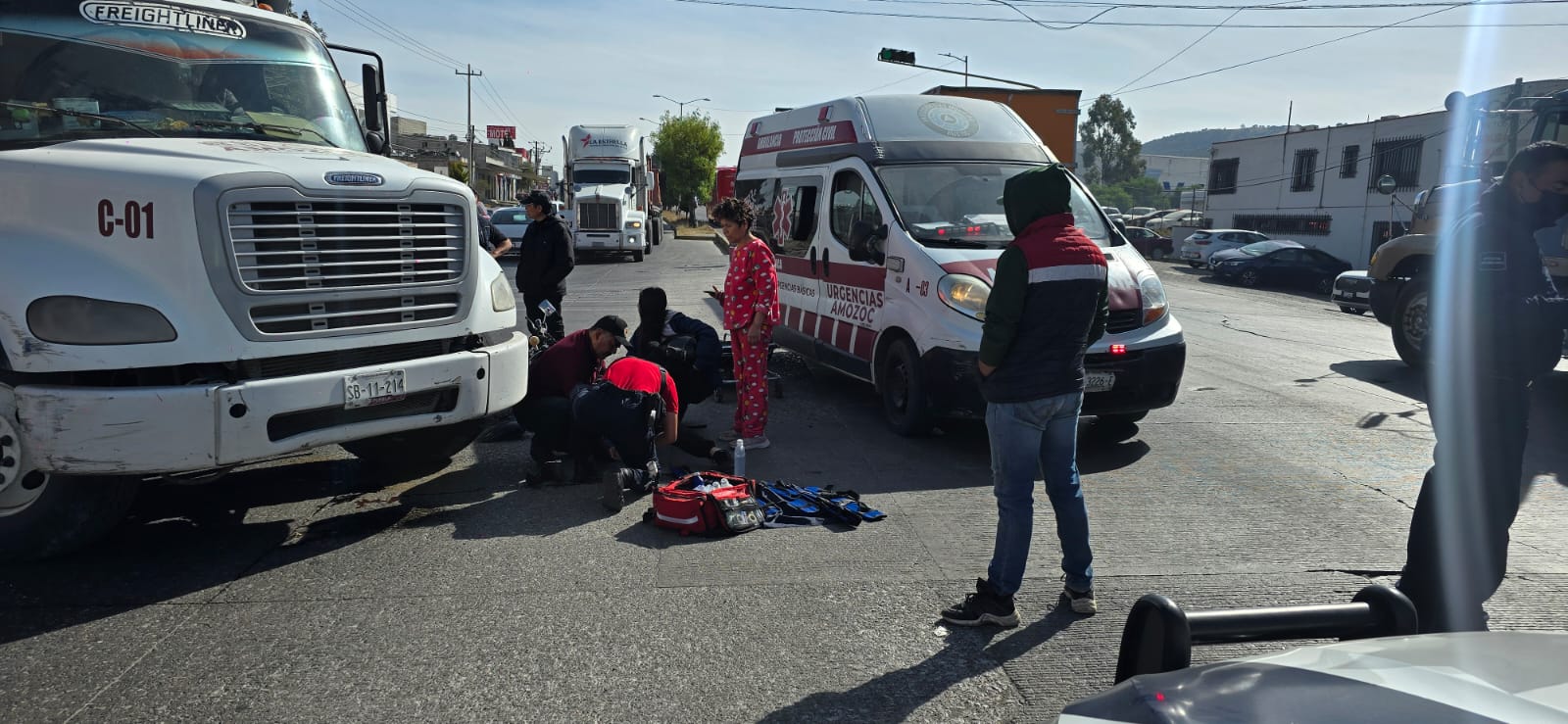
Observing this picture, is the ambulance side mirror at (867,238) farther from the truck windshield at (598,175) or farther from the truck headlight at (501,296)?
the truck windshield at (598,175)

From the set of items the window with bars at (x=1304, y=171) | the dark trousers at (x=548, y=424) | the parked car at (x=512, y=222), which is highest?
the window with bars at (x=1304, y=171)

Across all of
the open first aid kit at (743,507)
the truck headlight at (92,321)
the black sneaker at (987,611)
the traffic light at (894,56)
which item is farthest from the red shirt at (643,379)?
the traffic light at (894,56)

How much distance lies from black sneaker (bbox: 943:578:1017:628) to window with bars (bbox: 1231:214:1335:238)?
138 ft

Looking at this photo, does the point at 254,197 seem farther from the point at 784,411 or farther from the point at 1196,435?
the point at 1196,435

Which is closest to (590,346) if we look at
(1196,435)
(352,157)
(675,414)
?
(675,414)

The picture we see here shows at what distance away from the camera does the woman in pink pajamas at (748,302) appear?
6703 millimetres

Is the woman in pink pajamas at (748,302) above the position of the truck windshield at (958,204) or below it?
below

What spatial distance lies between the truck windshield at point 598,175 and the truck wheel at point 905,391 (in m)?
26.2

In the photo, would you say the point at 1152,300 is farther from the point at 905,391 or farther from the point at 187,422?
the point at 187,422

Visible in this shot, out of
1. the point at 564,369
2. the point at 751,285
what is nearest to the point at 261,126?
the point at 564,369

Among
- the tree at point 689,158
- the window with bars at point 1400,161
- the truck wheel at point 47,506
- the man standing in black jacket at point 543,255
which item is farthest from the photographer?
the tree at point 689,158

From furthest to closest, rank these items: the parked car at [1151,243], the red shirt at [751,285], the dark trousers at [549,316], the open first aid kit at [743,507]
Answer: the parked car at [1151,243] → the dark trousers at [549,316] → the red shirt at [751,285] → the open first aid kit at [743,507]

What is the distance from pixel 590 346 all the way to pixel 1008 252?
11.0 ft

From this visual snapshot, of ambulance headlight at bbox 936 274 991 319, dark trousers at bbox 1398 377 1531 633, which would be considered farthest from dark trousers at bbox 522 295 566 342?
dark trousers at bbox 1398 377 1531 633
